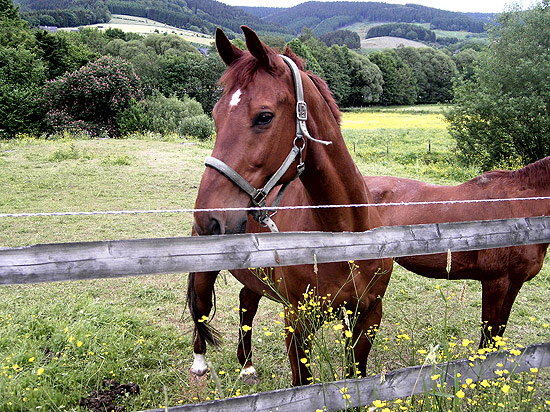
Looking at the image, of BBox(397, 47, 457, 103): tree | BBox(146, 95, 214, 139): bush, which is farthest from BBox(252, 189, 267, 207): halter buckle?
BBox(397, 47, 457, 103): tree

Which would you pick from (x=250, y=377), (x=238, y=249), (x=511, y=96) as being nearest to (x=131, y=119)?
(x=511, y=96)

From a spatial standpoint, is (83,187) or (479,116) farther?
(479,116)

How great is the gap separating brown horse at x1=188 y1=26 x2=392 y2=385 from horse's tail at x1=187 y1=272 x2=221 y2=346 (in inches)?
43.7

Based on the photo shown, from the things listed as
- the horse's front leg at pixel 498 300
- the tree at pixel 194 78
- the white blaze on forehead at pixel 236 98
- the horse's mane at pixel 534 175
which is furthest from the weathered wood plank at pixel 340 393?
the tree at pixel 194 78

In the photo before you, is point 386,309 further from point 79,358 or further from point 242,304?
point 79,358

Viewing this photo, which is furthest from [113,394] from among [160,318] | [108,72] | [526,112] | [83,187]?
[108,72]

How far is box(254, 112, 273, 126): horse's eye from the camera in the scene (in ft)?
6.46

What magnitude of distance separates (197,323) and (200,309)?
129mm

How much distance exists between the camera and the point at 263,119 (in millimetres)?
1989

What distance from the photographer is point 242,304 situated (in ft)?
12.8

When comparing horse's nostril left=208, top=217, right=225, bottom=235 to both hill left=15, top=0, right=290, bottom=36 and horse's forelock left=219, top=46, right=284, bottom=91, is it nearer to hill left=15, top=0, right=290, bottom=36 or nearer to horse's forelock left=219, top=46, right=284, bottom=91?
horse's forelock left=219, top=46, right=284, bottom=91

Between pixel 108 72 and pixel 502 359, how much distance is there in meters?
27.2

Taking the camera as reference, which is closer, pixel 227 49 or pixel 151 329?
pixel 227 49

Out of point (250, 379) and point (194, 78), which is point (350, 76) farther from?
point (250, 379)
